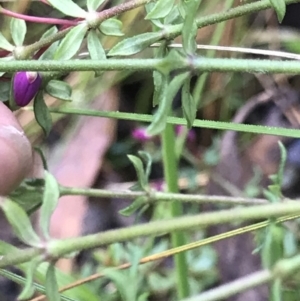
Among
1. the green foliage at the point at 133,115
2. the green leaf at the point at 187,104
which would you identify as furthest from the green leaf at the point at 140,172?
the green leaf at the point at 187,104

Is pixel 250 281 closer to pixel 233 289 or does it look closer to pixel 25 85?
pixel 233 289

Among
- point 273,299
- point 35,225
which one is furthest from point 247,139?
point 273,299

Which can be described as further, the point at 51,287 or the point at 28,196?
the point at 28,196

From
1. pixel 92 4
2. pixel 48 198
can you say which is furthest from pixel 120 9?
pixel 48 198

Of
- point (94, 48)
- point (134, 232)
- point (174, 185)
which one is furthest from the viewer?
point (174, 185)

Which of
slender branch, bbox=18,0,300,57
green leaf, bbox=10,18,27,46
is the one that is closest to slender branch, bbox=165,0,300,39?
slender branch, bbox=18,0,300,57

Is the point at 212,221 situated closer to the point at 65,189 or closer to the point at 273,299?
the point at 273,299
